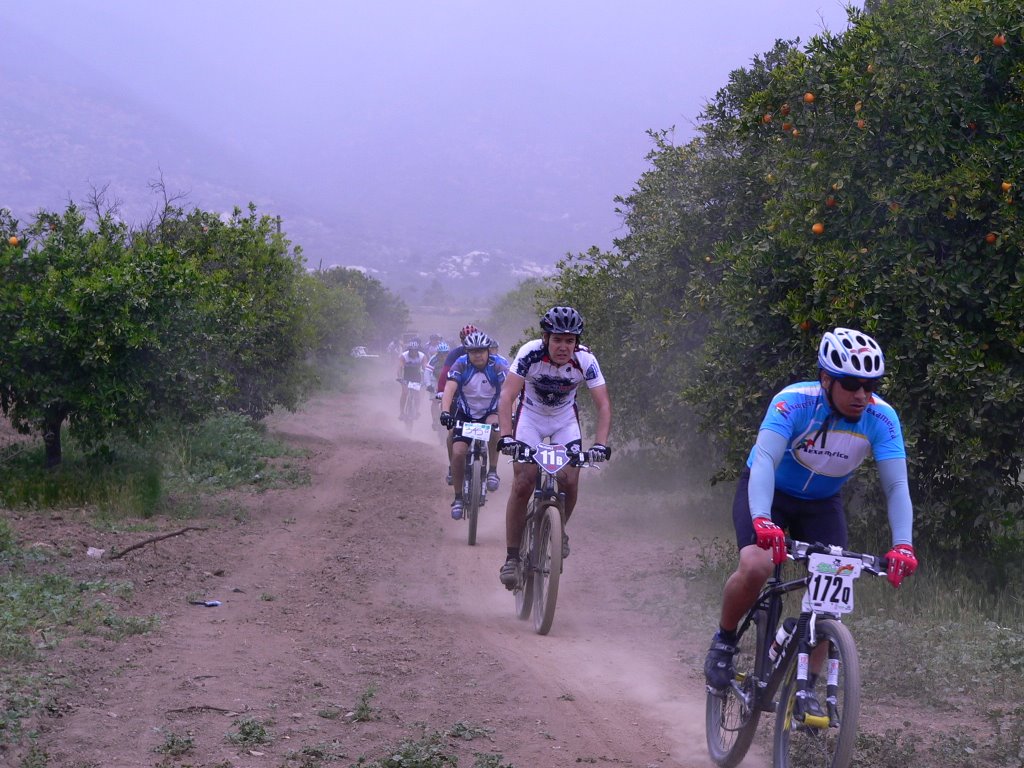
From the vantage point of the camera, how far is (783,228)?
30.3ft

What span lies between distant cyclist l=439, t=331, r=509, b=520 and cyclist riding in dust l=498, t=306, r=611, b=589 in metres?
3.14

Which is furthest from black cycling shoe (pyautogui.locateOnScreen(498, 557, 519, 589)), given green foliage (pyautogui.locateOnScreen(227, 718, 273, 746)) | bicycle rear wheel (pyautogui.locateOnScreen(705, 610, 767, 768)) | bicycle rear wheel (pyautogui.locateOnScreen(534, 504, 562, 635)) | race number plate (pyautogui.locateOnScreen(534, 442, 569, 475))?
green foliage (pyautogui.locateOnScreen(227, 718, 273, 746))

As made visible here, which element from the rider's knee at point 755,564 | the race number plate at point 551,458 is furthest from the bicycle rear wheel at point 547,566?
the rider's knee at point 755,564

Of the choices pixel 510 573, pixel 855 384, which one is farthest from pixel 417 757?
pixel 510 573

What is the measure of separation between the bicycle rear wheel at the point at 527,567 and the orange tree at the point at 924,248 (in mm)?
2119

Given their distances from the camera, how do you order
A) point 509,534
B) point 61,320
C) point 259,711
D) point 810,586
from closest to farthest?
1. point 810,586
2. point 259,711
3. point 509,534
4. point 61,320

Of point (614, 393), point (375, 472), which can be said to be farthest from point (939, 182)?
point (375, 472)

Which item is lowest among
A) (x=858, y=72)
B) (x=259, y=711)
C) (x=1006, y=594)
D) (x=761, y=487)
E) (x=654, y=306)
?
(x=259, y=711)

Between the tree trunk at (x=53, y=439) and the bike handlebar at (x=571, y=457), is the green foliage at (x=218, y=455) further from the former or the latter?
the bike handlebar at (x=571, y=457)

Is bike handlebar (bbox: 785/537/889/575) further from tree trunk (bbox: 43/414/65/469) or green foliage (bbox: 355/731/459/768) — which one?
tree trunk (bbox: 43/414/65/469)

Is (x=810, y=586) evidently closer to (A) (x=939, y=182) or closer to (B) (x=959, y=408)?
(B) (x=959, y=408)

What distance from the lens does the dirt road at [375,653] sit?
18.0ft

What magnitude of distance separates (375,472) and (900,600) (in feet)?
33.2

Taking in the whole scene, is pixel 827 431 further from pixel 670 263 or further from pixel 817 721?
pixel 670 263
